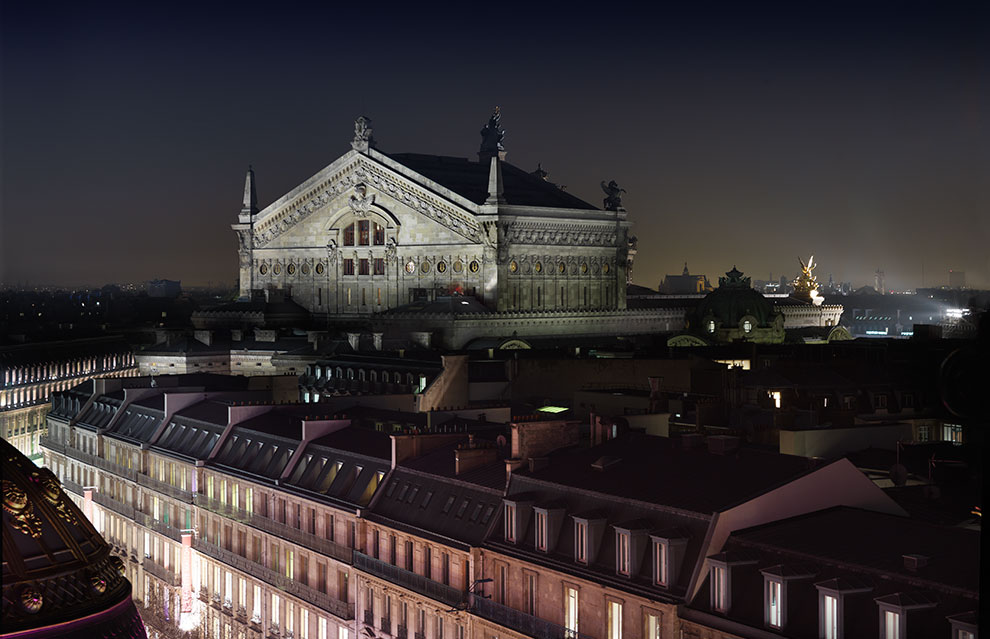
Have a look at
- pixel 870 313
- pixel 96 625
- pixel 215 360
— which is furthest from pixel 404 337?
pixel 870 313

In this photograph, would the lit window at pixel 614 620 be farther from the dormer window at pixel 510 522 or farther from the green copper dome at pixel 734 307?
the green copper dome at pixel 734 307

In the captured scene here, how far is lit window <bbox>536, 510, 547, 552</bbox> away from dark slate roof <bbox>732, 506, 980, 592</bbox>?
Result: 5.51 metres

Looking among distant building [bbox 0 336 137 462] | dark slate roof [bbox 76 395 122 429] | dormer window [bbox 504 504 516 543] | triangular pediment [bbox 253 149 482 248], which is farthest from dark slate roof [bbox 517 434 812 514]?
distant building [bbox 0 336 137 462]

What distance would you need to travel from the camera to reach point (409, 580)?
35.1 metres

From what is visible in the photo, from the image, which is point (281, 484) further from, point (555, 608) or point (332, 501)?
point (555, 608)

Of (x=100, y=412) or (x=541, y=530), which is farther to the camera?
(x=100, y=412)

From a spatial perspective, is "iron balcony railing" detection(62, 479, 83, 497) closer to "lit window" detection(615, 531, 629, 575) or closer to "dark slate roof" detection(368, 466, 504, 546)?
"dark slate roof" detection(368, 466, 504, 546)

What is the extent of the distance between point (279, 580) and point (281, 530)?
1.63 metres

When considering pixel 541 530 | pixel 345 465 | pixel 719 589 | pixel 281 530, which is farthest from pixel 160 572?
pixel 719 589

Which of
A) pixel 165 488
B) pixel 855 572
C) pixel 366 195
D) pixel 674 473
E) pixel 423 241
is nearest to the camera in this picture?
pixel 855 572

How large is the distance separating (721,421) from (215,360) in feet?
146

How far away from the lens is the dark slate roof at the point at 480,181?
101m

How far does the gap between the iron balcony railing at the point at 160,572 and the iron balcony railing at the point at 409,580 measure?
57.2ft

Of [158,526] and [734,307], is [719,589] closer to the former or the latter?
[158,526]
